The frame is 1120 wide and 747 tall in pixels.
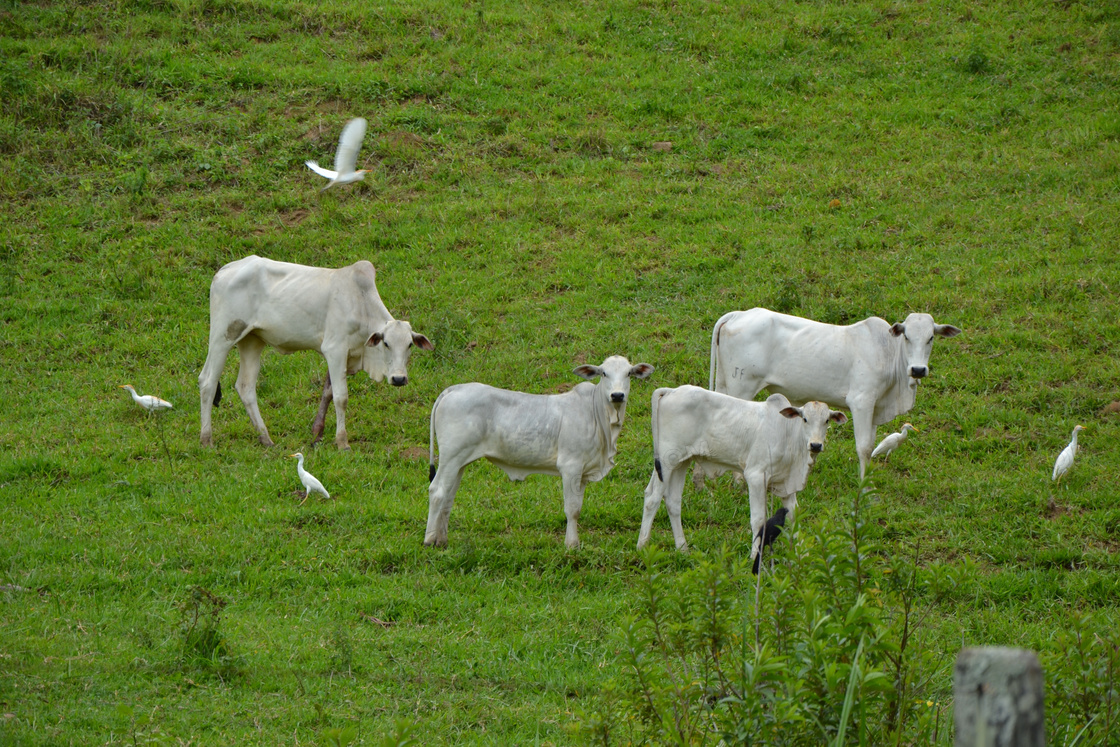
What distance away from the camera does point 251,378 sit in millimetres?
11438

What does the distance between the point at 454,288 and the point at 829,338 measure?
5330 mm

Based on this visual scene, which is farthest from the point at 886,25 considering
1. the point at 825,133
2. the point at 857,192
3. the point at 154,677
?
the point at 154,677

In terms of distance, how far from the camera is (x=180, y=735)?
537 cm

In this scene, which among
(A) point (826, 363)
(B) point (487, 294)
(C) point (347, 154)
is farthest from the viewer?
(B) point (487, 294)

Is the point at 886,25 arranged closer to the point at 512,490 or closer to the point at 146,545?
the point at 512,490

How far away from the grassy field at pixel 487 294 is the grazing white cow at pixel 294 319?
0.51m

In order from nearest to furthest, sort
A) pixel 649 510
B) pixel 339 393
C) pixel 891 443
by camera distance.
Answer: pixel 649 510, pixel 891 443, pixel 339 393

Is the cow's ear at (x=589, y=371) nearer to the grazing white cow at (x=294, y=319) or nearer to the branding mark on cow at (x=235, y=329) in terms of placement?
the grazing white cow at (x=294, y=319)

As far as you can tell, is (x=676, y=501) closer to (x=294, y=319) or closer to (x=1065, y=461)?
(x=1065, y=461)

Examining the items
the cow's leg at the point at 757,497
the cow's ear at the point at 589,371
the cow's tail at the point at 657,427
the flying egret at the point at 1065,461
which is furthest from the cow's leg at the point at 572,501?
the flying egret at the point at 1065,461

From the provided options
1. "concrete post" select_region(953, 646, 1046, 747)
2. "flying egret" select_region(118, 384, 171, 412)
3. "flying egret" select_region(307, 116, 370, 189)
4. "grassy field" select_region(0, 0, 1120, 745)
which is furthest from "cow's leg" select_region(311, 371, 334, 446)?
"concrete post" select_region(953, 646, 1046, 747)

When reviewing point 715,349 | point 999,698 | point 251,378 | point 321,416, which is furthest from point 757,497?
point 999,698

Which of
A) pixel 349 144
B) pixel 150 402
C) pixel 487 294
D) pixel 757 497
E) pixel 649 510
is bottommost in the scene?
pixel 150 402

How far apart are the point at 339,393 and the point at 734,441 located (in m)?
4.28
